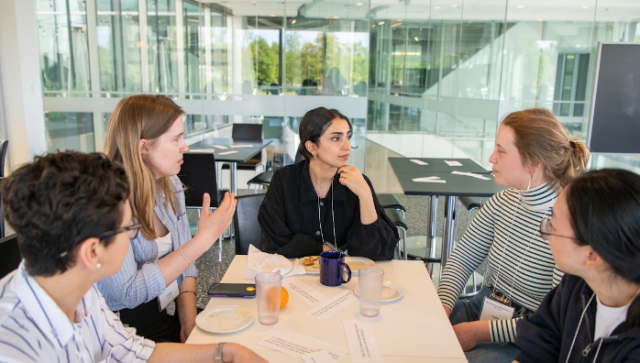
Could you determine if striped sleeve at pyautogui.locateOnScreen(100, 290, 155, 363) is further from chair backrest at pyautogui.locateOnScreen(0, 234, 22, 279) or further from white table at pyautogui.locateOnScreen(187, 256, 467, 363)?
chair backrest at pyautogui.locateOnScreen(0, 234, 22, 279)

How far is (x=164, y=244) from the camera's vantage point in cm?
174

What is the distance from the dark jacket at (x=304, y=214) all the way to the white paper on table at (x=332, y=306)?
1.53 ft

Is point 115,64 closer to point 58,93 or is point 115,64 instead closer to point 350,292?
point 58,93

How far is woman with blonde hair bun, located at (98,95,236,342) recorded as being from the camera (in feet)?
4.99

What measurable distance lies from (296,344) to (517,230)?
99cm

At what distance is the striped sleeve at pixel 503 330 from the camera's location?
1554mm

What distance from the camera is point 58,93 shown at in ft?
22.6

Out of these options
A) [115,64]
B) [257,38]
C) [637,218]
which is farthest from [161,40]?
[637,218]

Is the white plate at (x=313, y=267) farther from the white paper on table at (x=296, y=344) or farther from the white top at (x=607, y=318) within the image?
the white top at (x=607, y=318)

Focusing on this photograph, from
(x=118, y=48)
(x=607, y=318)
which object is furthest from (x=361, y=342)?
(x=118, y=48)

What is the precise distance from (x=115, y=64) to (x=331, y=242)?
5.97 m

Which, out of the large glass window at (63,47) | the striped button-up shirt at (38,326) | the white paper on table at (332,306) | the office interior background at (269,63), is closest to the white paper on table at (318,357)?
the white paper on table at (332,306)

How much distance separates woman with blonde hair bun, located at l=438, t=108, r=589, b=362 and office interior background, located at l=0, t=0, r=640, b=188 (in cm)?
425

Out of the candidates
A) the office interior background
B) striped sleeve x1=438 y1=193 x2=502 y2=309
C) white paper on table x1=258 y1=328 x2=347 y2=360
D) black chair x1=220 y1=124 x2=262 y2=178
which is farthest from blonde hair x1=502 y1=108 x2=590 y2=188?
the office interior background
